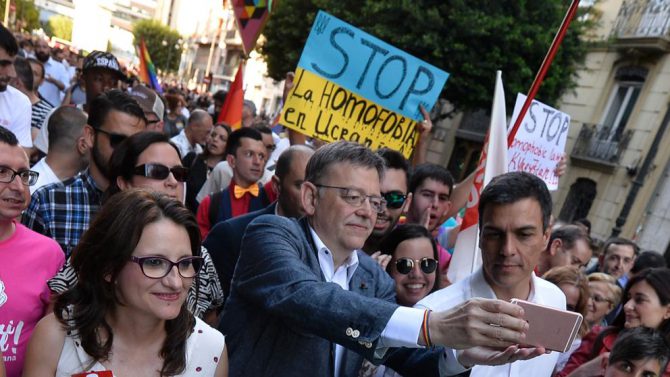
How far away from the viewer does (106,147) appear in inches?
120

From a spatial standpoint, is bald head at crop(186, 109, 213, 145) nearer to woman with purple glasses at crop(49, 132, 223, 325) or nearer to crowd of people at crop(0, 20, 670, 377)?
crowd of people at crop(0, 20, 670, 377)

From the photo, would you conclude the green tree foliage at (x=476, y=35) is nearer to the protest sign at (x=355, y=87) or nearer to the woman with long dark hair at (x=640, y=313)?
the protest sign at (x=355, y=87)

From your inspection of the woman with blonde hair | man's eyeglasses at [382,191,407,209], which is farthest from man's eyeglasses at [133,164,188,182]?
the woman with blonde hair

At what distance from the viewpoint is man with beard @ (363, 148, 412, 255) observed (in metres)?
3.07

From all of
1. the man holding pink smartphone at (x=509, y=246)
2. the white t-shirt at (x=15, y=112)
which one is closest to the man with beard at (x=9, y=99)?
the white t-shirt at (x=15, y=112)

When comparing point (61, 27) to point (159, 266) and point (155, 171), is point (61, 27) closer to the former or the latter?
point (155, 171)

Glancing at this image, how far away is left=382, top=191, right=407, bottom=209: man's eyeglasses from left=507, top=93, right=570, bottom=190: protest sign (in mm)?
1911

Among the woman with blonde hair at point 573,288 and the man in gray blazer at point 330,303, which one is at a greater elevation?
the man in gray blazer at point 330,303

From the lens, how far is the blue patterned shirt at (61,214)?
253cm

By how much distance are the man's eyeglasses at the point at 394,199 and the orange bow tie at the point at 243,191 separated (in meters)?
1.32

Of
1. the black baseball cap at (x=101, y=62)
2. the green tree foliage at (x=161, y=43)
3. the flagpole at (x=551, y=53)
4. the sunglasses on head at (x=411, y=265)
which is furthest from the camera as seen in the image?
the green tree foliage at (x=161, y=43)

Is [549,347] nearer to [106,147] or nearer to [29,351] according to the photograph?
[29,351]

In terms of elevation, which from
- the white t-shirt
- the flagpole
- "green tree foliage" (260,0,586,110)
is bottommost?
the white t-shirt

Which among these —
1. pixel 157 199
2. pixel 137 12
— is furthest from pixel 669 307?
pixel 137 12
